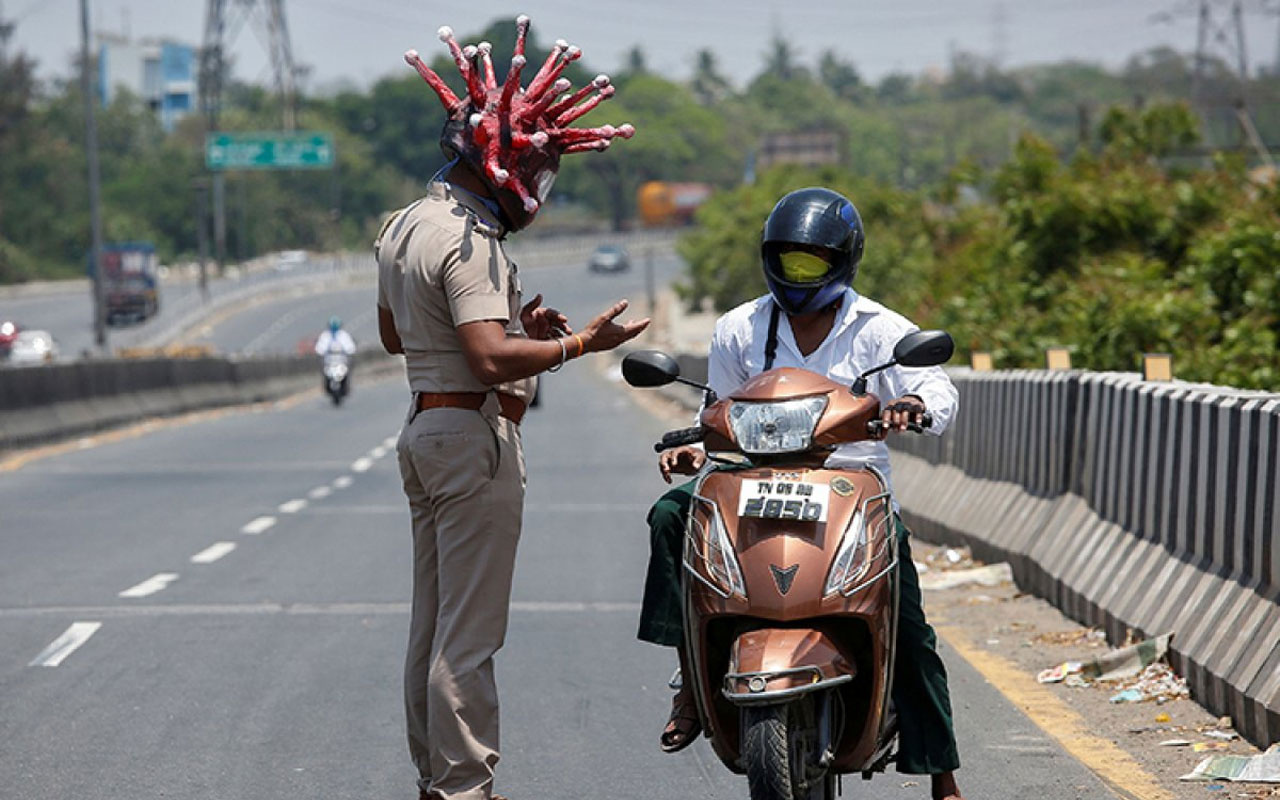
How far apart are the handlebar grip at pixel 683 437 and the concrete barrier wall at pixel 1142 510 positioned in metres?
2.27

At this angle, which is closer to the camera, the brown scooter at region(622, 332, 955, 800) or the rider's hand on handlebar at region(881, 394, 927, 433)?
the brown scooter at region(622, 332, 955, 800)

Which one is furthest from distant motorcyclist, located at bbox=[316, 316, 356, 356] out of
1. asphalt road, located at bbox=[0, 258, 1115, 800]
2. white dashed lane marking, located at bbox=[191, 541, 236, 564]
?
white dashed lane marking, located at bbox=[191, 541, 236, 564]

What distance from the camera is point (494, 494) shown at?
5906mm

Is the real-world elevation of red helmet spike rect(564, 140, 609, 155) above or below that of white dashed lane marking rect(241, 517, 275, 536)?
above

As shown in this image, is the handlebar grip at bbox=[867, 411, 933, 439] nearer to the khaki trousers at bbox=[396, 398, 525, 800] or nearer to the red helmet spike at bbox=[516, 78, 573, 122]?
the khaki trousers at bbox=[396, 398, 525, 800]

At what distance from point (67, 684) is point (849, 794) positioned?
357 centimetres

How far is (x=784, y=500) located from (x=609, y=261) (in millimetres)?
120103

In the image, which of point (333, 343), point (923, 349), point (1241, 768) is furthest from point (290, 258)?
point (923, 349)

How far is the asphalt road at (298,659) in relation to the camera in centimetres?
709

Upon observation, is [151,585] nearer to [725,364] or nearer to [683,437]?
[725,364]

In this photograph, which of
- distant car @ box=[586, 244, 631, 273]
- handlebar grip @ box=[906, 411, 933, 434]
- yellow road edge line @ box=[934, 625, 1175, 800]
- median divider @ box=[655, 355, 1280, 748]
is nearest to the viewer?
handlebar grip @ box=[906, 411, 933, 434]

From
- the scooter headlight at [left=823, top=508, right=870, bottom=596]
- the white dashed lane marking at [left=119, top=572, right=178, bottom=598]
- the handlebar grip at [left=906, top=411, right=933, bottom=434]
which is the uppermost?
the handlebar grip at [left=906, top=411, right=933, bottom=434]

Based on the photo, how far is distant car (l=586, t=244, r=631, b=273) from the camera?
410 ft

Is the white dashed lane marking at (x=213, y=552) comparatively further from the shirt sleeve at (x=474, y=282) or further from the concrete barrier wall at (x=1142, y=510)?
the shirt sleeve at (x=474, y=282)
